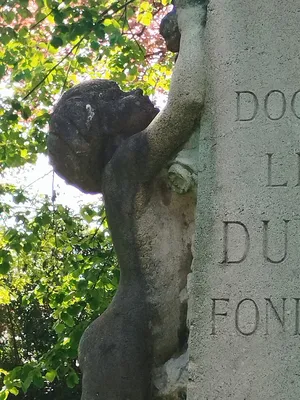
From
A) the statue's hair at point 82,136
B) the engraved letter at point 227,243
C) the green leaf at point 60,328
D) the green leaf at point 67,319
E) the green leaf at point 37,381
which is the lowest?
the green leaf at point 37,381

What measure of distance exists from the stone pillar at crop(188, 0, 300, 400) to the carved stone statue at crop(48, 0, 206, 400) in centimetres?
13

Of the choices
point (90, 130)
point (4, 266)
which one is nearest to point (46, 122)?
point (4, 266)

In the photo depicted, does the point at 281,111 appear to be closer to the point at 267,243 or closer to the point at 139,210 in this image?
the point at 267,243

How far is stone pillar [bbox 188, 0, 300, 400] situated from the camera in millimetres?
3387

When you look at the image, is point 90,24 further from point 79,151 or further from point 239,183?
point 239,183

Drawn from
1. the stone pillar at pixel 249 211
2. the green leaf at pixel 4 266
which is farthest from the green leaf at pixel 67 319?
the stone pillar at pixel 249 211

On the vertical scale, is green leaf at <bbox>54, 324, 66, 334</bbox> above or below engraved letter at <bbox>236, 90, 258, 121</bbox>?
below

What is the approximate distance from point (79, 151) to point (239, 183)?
82 centimetres

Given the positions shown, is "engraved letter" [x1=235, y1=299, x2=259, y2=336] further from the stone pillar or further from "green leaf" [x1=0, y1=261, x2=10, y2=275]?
"green leaf" [x1=0, y1=261, x2=10, y2=275]

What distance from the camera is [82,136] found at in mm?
3967

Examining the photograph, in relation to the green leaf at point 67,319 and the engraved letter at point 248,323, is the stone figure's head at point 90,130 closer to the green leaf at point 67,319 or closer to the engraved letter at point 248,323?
the engraved letter at point 248,323

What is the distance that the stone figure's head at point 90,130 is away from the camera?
3977 millimetres

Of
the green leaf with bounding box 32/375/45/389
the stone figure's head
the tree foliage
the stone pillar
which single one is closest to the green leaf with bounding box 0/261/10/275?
the tree foliage

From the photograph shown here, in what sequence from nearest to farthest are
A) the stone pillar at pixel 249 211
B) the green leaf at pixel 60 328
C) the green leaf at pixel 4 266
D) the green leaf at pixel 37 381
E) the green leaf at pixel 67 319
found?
the stone pillar at pixel 249 211 → the green leaf at pixel 37 381 → the green leaf at pixel 67 319 → the green leaf at pixel 60 328 → the green leaf at pixel 4 266
